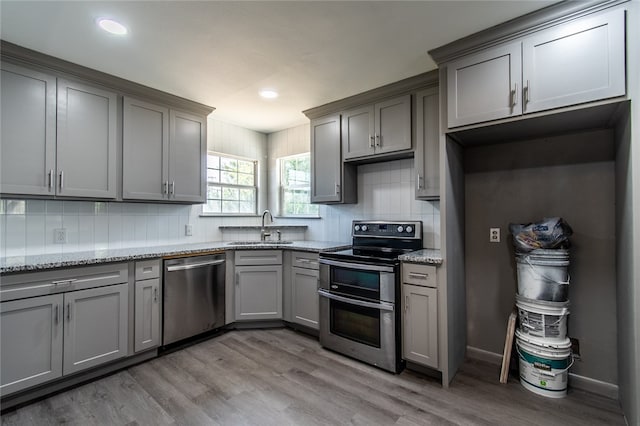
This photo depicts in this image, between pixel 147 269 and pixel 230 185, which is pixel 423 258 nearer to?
pixel 147 269

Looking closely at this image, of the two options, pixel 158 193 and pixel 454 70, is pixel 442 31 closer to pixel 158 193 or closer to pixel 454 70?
pixel 454 70

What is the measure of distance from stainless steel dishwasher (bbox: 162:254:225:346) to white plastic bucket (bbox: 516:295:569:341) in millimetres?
2696

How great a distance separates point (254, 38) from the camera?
206 centimetres

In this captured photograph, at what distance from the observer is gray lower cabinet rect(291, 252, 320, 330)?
304cm

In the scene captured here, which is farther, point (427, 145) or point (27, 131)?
point (427, 145)

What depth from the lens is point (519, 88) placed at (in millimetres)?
1881

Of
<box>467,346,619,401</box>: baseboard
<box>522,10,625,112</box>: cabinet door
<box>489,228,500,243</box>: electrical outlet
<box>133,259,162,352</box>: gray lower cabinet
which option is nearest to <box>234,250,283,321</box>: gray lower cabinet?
<box>133,259,162,352</box>: gray lower cabinet

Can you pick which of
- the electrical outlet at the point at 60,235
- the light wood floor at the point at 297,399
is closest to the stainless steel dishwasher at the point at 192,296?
the light wood floor at the point at 297,399

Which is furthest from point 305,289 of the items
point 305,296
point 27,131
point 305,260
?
point 27,131

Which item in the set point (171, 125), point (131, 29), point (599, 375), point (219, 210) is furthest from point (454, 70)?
point (219, 210)

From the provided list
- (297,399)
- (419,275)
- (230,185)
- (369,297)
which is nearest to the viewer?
(297,399)

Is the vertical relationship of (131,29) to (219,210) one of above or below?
above

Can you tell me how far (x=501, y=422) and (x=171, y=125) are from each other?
361 centimetres

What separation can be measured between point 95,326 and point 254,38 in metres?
2.42
